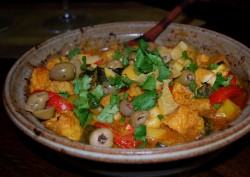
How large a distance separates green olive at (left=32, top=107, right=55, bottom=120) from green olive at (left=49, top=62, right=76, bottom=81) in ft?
0.99

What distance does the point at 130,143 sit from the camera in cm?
154

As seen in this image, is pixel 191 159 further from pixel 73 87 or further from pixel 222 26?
pixel 222 26

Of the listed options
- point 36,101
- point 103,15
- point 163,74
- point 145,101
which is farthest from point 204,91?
point 103,15

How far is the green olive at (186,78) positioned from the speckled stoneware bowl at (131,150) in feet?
0.92

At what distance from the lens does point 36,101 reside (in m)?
1.67

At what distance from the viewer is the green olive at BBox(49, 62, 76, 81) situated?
1.93 meters

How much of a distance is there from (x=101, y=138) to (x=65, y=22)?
210 centimetres

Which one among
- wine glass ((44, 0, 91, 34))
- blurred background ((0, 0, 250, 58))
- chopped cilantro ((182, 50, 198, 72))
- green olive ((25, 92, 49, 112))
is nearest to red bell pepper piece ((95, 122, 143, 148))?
green olive ((25, 92, 49, 112))

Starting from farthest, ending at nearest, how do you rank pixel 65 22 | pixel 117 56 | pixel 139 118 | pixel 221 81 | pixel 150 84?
1. pixel 65 22
2. pixel 117 56
3. pixel 221 81
4. pixel 150 84
5. pixel 139 118

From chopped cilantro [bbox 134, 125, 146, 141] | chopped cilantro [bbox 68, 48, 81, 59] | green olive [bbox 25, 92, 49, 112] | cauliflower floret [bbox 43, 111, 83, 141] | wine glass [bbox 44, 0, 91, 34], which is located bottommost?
wine glass [bbox 44, 0, 91, 34]

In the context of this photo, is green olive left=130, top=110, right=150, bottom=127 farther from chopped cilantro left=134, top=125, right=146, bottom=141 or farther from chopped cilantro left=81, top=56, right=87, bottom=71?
chopped cilantro left=81, top=56, right=87, bottom=71

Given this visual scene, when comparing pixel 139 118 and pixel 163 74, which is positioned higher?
pixel 163 74

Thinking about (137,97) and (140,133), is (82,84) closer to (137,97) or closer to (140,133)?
(137,97)

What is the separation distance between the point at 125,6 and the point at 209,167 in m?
2.35
